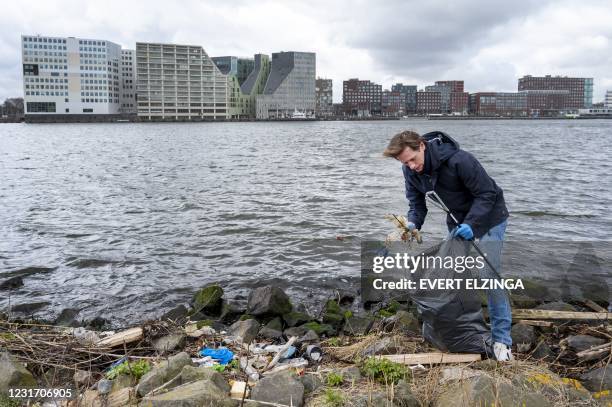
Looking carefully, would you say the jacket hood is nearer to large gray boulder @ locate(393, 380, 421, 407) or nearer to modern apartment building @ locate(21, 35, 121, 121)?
large gray boulder @ locate(393, 380, 421, 407)

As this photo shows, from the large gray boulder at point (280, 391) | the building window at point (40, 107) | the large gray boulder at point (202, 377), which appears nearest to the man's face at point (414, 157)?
the large gray boulder at point (280, 391)

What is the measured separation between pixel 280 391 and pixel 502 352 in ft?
7.01

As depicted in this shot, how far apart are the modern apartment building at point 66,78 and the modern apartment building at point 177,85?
10.5 meters

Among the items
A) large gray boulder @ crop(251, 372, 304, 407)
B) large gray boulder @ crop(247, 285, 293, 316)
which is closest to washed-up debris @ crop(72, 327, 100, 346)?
large gray boulder @ crop(247, 285, 293, 316)

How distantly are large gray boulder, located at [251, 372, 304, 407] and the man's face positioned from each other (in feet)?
6.81

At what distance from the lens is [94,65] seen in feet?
547

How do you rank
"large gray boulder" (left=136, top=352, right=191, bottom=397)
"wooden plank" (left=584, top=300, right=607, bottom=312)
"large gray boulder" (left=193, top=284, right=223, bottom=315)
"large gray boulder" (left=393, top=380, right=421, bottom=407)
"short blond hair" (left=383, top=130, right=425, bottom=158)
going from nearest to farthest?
"large gray boulder" (left=393, top=380, right=421, bottom=407), "large gray boulder" (left=136, top=352, right=191, bottom=397), "short blond hair" (left=383, top=130, right=425, bottom=158), "wooden plank" (left=584, top=300, right=607, bottom=312), "large gray boulder" (left=193, top=284, right=223, bottom=315)

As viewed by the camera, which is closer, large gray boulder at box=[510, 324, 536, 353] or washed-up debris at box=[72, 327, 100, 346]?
→ large gray boulder at box=[510, 324, 536, 353]

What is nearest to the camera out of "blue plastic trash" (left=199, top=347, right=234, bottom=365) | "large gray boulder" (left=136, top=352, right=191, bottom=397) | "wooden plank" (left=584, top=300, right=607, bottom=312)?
"large gray boulder" (left=136, top=352, right=191, bottom=397)

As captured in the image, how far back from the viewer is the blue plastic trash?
5410mm

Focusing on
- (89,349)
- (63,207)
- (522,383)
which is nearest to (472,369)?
(522,383)

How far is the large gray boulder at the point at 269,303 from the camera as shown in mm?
7774

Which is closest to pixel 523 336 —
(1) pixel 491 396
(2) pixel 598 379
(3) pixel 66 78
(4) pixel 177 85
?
(2) pixel 598 379

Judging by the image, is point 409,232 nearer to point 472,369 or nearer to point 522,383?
point 472,369
